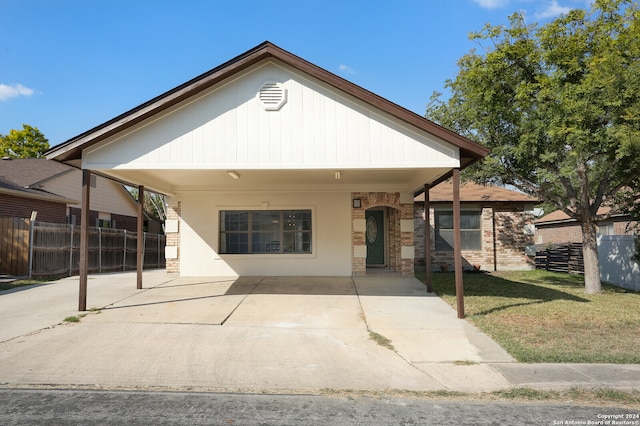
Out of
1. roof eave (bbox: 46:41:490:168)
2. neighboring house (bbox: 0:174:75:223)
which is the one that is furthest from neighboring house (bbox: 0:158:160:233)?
roof eave (bbox: 46:41:490:168)

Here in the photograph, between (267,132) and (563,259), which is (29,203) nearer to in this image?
(267,132)

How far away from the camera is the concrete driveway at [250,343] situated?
5.39 m

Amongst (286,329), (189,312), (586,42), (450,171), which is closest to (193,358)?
(286,329)

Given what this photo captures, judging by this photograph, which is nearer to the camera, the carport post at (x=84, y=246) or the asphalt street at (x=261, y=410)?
the asphalt street at (x=261, y=410)

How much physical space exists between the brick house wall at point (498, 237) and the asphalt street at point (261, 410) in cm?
1319

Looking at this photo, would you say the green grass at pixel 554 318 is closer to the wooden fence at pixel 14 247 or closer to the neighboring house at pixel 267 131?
the neighboring house at pixel 267 131

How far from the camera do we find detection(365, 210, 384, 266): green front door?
1583 cm

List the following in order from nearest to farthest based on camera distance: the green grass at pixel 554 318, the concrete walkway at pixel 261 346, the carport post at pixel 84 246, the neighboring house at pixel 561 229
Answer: the concrete walkway at pixel 261 346, the green grass at pixel 554 318, the carport post at pixel 84 246, the neighboring house at pixel 561 229

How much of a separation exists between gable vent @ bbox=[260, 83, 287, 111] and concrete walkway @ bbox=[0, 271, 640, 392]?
4252 mm

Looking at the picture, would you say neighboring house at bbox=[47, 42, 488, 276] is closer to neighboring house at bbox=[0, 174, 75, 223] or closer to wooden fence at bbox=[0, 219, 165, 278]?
wooden fence at bbox=[0, 219, 165, 278]

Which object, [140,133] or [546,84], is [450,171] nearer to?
[546,84]

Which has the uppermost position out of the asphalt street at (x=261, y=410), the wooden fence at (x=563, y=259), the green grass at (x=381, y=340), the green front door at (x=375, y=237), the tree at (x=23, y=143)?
the tree at (x=23, y=143)

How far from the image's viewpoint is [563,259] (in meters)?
18.2

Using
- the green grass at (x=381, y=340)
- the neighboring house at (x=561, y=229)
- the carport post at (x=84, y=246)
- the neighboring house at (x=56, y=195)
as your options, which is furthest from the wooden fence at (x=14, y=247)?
the neighboring house at (x=561, y=229)
